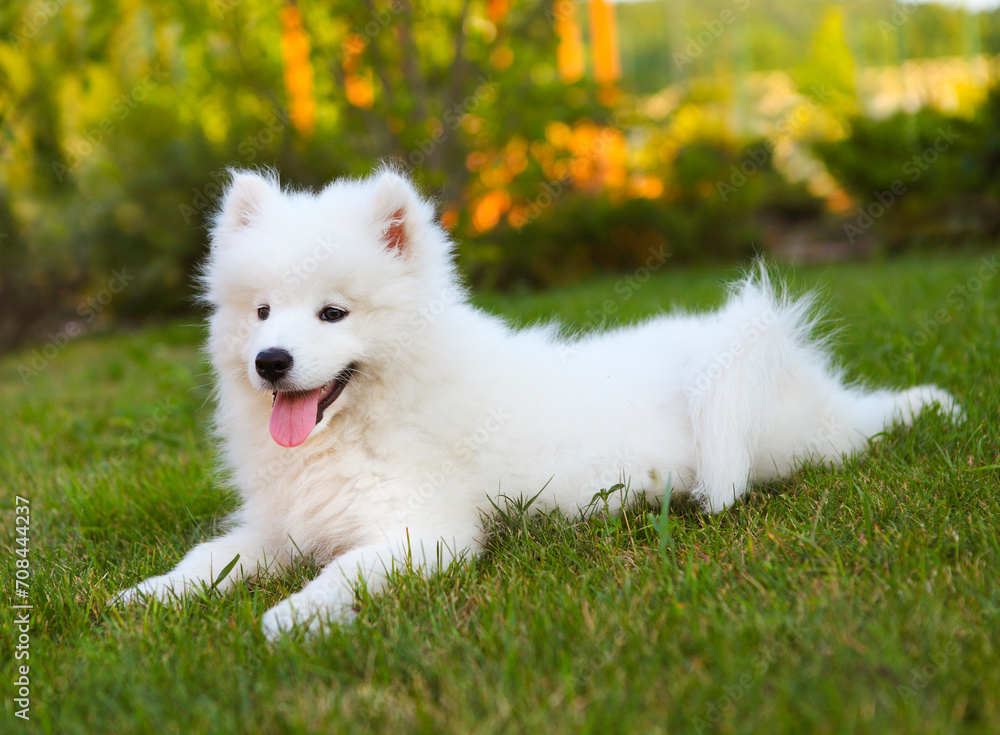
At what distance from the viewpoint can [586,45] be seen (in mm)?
12109

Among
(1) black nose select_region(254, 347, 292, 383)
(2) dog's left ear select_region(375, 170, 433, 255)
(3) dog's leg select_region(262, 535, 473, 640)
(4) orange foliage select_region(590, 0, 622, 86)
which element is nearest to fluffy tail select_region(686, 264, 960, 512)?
(3) dog's leg select_region(262, 535, 473, 640)

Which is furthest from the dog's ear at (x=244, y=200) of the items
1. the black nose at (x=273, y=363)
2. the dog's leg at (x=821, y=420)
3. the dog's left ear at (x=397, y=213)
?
the dog's leg at (x=821, y=420)

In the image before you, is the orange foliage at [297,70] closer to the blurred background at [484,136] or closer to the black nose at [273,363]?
the blurred background at [484,136]

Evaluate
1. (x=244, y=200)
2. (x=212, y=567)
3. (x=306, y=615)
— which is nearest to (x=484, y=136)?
(x=244, y=200)

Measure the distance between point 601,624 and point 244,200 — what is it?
1685 millimetres

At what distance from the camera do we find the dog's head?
213 centimetres

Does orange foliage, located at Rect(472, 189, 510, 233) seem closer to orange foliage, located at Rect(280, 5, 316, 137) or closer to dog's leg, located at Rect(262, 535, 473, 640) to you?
orange foliage, located at Rect(280, 5, 316, 137)

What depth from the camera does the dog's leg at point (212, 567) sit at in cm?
212

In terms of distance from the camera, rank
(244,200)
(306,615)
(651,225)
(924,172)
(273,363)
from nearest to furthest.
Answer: (306,615) → (273,363) → (244,200) → (924,172) → (651,225)

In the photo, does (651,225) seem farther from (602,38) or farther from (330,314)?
(330,314)

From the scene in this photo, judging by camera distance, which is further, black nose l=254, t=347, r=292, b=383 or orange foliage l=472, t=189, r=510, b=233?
orange foliage l=472, t=189, r=510, b=233

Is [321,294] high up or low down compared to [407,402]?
up

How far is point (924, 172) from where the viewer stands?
30.2 feet

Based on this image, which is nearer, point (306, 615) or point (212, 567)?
point (306, 615)
